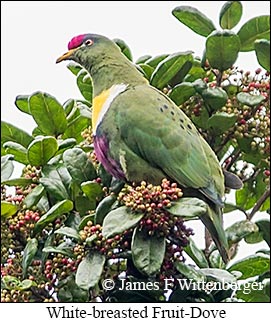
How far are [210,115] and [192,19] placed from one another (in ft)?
0.51

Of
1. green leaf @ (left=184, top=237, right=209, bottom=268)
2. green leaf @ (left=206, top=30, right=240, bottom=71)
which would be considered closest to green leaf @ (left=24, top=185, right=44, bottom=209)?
green leaf @ (left=184, top=237, right=209, bottom=268)

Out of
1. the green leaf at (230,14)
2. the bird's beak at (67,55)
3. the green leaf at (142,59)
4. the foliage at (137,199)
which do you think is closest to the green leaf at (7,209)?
the foliage at (137,199)

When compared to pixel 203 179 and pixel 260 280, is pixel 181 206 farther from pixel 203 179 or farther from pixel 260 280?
pixel 260 280

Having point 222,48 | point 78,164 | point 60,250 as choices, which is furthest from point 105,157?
point 222,48

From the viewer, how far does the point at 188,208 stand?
0.93 m

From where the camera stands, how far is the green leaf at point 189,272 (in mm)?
977

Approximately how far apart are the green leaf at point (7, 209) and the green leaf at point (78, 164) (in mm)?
97

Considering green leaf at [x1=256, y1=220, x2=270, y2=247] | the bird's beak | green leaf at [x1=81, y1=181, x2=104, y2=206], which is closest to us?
green leaf at [x1=81, y1=181, x2=104, y2=206]

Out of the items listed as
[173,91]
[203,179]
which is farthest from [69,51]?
[203,179]

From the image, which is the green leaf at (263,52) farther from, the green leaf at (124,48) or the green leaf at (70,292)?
the green leaf at (70,292)

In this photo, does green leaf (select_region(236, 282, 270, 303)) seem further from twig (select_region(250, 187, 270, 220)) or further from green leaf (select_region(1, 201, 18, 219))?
green leaf (select_region(1, 201, 18, 219))

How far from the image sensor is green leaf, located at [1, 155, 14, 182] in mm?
1150

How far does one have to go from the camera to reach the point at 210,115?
1148mm

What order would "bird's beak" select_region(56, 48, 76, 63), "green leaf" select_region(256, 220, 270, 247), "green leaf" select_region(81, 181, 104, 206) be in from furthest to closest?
"green leaf" select_region(256, 220, 270, 247), "bird's beak" select_region(56, 48, 76, 63), "green leaf" select_region(81, 181, 104, 206)
